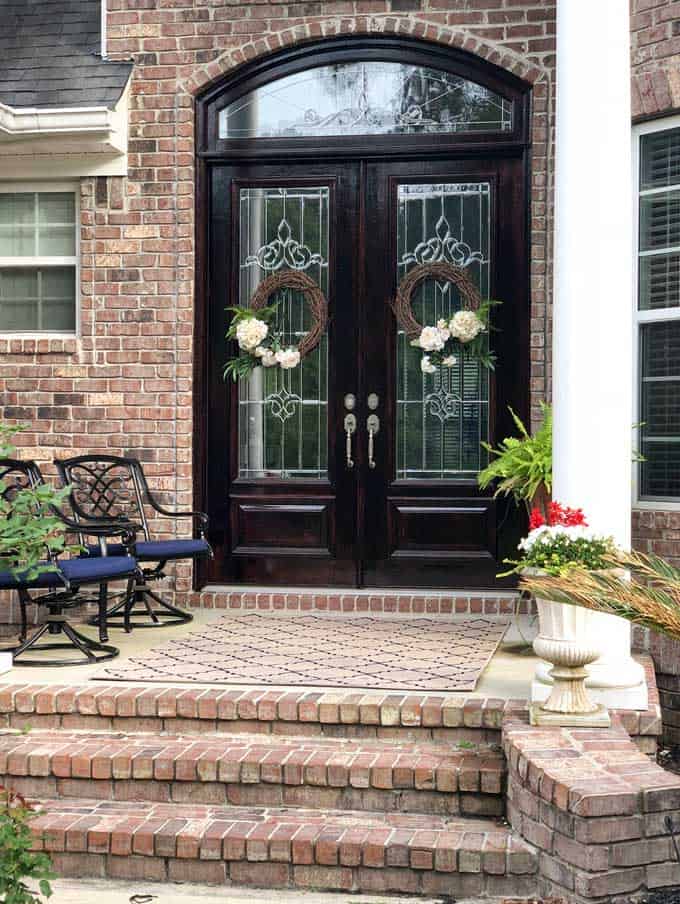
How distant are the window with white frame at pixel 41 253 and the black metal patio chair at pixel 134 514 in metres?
0.92

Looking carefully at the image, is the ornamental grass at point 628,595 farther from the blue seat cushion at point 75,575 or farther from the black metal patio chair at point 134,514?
the black metal patio chair at point 134,514

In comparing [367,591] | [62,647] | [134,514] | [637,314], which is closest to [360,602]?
[367,591]

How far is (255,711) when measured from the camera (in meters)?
5.06

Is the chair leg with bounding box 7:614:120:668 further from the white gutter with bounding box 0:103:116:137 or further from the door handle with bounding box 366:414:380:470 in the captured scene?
the white gutter with bounding box 0:103:116:137

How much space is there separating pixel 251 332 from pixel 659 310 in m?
2.43

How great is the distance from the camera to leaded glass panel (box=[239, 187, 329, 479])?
7.70 metres

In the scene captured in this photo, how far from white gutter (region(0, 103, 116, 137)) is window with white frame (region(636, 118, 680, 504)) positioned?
9.83ft

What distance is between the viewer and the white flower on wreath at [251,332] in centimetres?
761

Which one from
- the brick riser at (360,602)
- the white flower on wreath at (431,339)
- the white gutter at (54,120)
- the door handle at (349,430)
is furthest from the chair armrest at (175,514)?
the white gutter at (54,120)

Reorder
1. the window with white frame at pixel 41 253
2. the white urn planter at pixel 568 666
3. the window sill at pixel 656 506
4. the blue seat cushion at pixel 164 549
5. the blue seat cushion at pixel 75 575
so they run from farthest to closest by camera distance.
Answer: the window with white frame at pixel 41 253 < the blue seat cushion at pixel 164 549 < the window sill at pixel 656 506 < the blue seat cushion at pixel 75 575 < the white urn planter at pixel 568 666

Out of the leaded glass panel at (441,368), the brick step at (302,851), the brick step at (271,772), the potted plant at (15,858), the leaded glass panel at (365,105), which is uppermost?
the leaded glass panel at (365,105)

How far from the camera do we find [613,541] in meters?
4.90

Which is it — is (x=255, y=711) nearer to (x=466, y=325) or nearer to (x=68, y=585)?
(x=68, y=585)

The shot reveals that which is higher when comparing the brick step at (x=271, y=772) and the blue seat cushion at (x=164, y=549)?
the blue seat cushion at (x=164, y=549)
